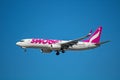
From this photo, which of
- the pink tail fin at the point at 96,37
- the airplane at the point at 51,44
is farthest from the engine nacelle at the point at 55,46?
the pink tail fin at the point at 96,37

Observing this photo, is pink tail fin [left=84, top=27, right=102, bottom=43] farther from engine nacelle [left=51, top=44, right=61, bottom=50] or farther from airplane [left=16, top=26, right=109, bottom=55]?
engine nacelle [left=51, top=44, right=61, bottom=50]

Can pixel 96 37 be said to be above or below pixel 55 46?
above

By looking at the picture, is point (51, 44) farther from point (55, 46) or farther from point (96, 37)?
point (96, 37)

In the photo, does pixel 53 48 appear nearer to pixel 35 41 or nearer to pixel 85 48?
pixel 35 41

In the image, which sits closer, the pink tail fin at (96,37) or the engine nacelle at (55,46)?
the engine nacelle at (55,46)

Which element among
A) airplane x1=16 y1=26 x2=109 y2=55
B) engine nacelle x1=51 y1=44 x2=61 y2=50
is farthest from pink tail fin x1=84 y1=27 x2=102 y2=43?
engine nacelle x1=51 y1=44 x2=61 y2=50

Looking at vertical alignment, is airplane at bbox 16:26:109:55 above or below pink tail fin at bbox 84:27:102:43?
below

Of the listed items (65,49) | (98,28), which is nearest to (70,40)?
(65,49)

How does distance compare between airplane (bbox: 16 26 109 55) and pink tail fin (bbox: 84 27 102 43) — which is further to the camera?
pink tail fin (bbox: 84 27 102 43)

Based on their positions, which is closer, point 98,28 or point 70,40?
point 70,40

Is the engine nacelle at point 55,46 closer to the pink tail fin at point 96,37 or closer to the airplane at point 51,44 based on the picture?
the airplane at point 51,44

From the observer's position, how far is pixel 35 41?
3912 inches

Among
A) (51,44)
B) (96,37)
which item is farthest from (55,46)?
(96,37)

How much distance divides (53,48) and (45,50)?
16.1ft
